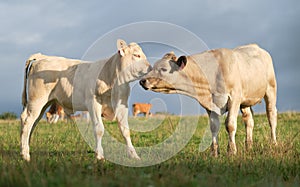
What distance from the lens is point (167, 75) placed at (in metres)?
7.53

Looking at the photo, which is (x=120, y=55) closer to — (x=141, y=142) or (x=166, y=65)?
(x=166, y=65)

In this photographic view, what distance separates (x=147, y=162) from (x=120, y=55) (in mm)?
2339

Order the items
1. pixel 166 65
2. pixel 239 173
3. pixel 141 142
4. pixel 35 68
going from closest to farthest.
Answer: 1. pixel 239 173
2. pixel 166 65
3. pixel 35 68
4. pixel 141 142

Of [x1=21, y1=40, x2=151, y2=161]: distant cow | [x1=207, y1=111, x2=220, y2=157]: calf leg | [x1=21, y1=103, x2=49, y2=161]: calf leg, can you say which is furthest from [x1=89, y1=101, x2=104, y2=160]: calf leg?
[x1=207, y1=111, x2=220, y2=157]: calf leg

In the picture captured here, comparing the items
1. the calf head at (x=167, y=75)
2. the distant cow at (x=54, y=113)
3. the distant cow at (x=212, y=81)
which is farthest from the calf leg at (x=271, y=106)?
the distant cow at (x=54, y=113)

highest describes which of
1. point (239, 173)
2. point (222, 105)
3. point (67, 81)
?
point (67, 81)

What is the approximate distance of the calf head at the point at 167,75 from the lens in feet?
24.3

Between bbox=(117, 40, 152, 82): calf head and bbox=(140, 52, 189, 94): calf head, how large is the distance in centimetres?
26

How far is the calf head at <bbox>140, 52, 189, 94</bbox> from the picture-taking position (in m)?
7.40

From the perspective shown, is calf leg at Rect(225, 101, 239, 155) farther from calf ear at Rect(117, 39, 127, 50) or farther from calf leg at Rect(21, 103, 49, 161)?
calf leg at Rect(21, 103, 49, 161)

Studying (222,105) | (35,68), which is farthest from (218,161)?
(35,68)

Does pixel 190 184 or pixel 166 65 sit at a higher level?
pixel 166 65

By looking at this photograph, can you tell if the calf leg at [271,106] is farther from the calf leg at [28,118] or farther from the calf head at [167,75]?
the calf leg at [28,118]

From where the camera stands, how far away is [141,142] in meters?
10.5
